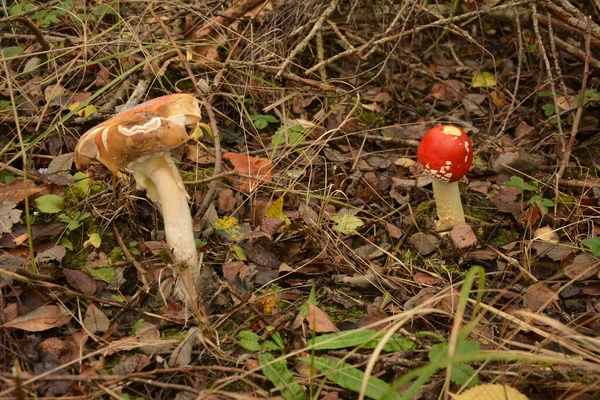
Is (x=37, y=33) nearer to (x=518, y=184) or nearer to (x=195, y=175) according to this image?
(x=195, y=175)

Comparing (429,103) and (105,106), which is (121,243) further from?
→ (429,103)

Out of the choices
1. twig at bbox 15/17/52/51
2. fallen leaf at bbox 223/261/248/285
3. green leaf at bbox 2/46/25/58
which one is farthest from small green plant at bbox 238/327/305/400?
green leaf at bbox 2/46/25/58

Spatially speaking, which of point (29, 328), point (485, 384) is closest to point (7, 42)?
point (29, 328)

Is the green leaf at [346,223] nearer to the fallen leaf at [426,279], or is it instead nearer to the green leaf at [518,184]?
the fallen leaf at [426,279]

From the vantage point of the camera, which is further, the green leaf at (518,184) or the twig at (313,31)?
the twig at (313,31)

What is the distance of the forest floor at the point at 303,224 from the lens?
2.39 meters

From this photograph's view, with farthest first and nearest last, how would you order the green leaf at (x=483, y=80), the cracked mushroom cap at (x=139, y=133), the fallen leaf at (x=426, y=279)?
the green leaf at (x=483, y=80) < the fallen leaf at (x=426, y=279) < the cracked mushroom cap at (x=139, y=133)

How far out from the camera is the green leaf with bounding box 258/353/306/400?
7.53 feet

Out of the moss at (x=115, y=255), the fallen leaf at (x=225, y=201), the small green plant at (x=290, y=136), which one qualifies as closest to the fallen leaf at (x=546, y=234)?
the small green plant at (x=290, y=136)

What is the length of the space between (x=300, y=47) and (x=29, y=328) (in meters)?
2.45

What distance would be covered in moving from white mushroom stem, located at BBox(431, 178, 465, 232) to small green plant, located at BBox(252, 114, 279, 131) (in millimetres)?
1224

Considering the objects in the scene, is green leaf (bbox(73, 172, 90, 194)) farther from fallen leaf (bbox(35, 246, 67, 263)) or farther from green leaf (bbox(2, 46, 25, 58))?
green leaf (bbox(2, 46, 25, 58))

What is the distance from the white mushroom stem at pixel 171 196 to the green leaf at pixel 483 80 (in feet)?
9.37

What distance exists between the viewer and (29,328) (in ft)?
8.16
